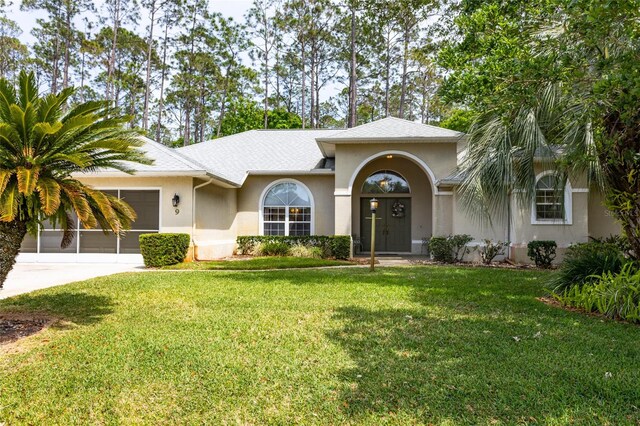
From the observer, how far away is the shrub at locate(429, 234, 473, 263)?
1412 cm

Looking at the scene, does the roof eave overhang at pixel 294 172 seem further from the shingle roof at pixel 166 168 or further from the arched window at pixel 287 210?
the shingle roof at pixel 166 168

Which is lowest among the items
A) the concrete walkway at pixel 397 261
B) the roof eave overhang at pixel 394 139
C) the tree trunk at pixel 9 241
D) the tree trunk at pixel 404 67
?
the concrete walkway at pixel 397 261

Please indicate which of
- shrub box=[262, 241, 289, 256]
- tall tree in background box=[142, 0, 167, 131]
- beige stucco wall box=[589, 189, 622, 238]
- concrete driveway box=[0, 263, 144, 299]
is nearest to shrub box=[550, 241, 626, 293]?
beige stucco wall box=[589, 189, 622, 238]

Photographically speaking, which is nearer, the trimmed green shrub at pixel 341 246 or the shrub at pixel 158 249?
the shrub at pixel 158 249

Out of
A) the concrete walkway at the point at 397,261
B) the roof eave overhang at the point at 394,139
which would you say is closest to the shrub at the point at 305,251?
the concrete walkway at the point at 397,261

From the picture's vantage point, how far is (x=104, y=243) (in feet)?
52.8

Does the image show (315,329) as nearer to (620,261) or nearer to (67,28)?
(620,261)

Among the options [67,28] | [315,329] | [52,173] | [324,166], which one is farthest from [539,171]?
[67,28]

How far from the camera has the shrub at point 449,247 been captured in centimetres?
1412

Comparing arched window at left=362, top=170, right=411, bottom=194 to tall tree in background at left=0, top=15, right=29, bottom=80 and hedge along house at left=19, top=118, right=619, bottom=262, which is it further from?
tall tree in background at left=0, top=15, right=29, bottom=80

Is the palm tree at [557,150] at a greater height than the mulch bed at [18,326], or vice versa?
the palm tree at [557,150]

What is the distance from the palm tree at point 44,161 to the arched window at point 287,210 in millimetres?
11515

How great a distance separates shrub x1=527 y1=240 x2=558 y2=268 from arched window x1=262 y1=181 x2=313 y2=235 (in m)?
8.49

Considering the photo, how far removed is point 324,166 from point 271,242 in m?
4.04
